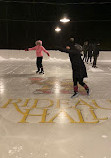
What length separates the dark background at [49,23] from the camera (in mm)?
19125

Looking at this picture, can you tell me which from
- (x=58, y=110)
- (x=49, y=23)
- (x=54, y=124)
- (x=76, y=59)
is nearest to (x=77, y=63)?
(x=76, y=59)

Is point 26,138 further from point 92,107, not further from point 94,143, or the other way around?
point 92,107

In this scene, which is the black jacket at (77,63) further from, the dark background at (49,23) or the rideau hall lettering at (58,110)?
the dark background at (49,23)

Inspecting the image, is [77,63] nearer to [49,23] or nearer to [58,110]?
[58,110]

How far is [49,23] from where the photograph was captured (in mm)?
20312

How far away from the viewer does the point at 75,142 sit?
9.66 ft

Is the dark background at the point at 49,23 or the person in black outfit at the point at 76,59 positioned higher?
the dark background at the point at 49,23

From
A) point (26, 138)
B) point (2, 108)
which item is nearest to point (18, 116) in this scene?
point (2, 108)

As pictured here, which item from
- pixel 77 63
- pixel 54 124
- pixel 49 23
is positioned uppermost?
pixel 49 23

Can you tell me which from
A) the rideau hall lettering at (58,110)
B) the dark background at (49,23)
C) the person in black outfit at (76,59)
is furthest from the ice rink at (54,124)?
the dark background at (49,23)

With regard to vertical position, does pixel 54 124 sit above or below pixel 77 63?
below

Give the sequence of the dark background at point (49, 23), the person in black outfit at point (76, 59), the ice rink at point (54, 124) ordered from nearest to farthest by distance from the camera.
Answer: the ice rink at point (54, 124) → the person in black outfit at point (76, 59) → the dark background at point (49, 23)

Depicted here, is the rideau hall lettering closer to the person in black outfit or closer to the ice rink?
the ice rink

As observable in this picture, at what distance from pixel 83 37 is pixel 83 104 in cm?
1597
